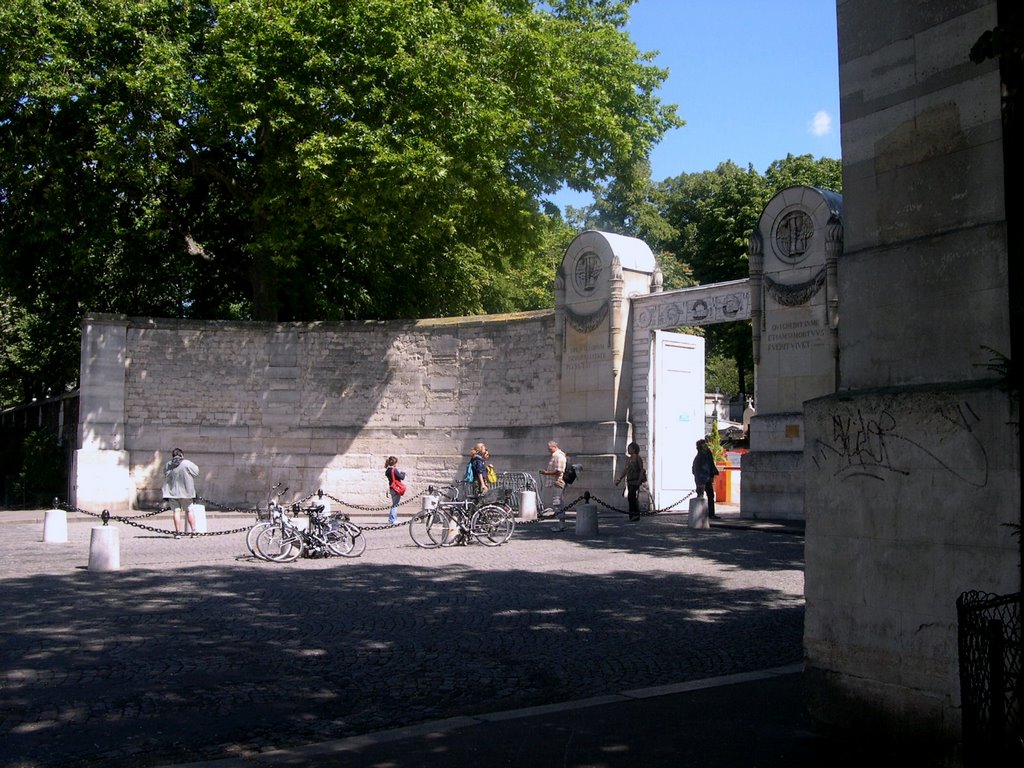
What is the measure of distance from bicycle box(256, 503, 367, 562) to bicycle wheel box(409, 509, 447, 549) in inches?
60.6

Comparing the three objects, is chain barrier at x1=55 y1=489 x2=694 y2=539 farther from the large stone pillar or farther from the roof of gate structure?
the roof of gate structure

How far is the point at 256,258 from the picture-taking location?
86.8 feet

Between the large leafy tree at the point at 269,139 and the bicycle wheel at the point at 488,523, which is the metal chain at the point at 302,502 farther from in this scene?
the large leafy tree at the point at 269,139

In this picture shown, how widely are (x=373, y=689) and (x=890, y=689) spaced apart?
3467 mm

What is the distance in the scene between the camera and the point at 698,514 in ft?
60.7

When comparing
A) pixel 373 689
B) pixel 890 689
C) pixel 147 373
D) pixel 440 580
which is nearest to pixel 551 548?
pixel 440 580

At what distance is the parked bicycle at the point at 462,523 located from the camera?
1625 centimetres

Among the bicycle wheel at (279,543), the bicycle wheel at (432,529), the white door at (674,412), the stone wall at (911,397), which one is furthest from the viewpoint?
the white door at (674,412)

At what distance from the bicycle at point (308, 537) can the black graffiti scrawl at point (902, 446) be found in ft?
31.5

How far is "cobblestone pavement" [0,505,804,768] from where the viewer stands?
6.50 metres

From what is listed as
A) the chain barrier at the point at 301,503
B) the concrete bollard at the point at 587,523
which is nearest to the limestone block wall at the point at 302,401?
the chain barrier at the point at 301,503

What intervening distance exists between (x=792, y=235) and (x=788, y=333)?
1.77m

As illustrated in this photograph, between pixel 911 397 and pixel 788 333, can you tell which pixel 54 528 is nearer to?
pixel 788 333

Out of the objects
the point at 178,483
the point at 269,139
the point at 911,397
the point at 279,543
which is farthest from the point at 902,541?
the point at 269,139
